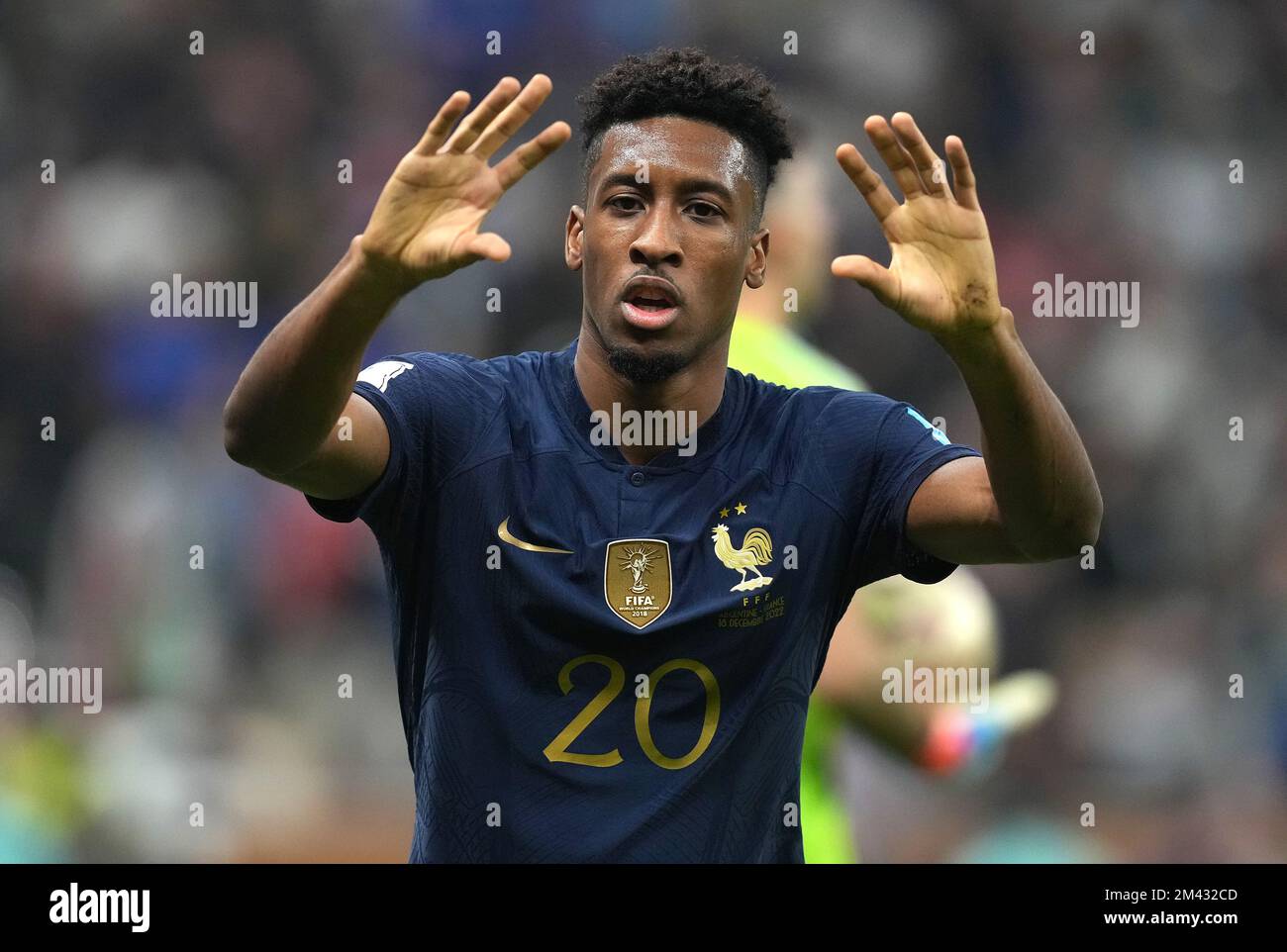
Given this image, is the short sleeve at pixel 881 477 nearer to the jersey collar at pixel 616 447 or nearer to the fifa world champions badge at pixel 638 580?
the jersey collar at pixel 616 447

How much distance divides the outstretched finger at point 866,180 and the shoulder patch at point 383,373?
2.86ft

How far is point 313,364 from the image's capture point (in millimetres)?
2705

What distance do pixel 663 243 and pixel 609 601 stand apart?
642mm

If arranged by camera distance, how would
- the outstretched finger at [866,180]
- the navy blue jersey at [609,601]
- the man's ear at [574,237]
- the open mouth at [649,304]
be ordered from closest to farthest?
the outstretched finger at [866,180]
the navy blue jersey at [609,601]
the open mouth at [649,304]
the man's ear at [574,237]

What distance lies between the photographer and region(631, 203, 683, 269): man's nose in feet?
9.91

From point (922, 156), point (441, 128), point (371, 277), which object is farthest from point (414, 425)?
point (922, 156)

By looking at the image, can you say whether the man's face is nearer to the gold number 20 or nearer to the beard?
the beard

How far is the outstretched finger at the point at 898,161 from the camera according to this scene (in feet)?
9.17

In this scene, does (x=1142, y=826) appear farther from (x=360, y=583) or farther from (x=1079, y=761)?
(x=360, y=583)

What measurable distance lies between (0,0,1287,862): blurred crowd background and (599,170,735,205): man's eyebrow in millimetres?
3160

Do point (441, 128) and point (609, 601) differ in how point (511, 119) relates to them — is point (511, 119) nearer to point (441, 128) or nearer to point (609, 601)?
point (441, 128)

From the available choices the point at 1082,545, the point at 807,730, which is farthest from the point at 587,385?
the point at 807,730

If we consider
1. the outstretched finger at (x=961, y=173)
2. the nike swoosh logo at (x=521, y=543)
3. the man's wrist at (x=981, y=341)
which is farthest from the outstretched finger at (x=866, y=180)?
the nike swoosh logo at (x=521, y=543)

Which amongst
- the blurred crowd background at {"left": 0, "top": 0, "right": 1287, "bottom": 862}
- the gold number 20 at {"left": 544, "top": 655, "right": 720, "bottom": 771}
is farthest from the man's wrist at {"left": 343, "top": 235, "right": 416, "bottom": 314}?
the blurred crowd background at {"left": 0, "top": 0, "right": 1287, "bottom": 862}
